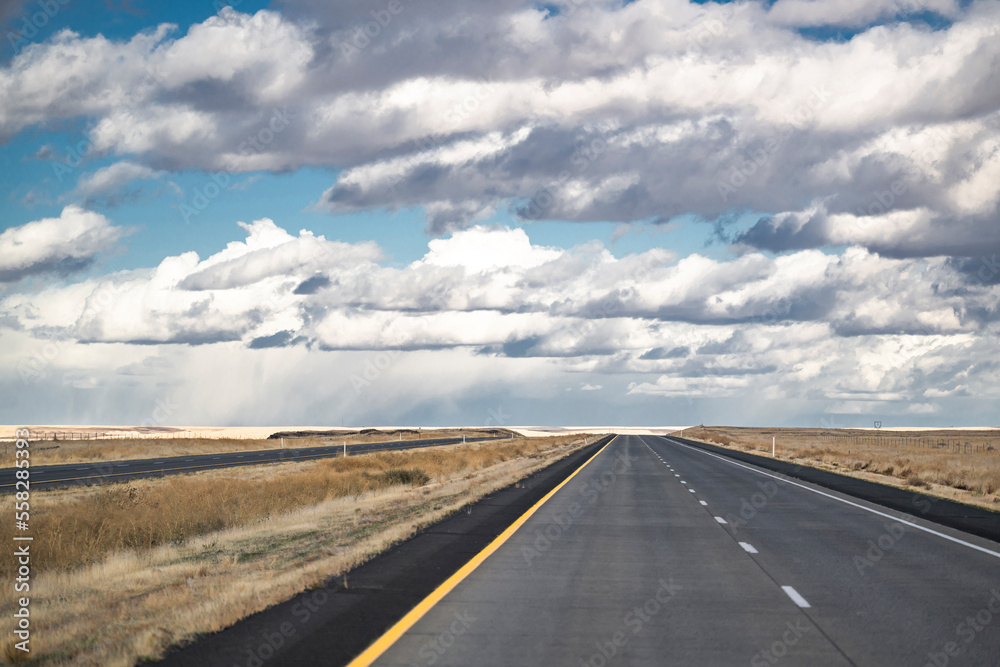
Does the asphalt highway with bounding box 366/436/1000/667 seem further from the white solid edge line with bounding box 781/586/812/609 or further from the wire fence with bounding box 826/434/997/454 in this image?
the wire fence with bounding box 826/434/997/454

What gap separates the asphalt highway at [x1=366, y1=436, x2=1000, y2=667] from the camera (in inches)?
282

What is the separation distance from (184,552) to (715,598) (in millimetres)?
9792

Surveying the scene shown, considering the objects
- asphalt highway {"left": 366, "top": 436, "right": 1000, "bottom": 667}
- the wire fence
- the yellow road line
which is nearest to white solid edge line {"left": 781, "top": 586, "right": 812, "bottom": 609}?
asphalt highway {"left": 366, "top": 436, "right": 1000, "bottom": 667}

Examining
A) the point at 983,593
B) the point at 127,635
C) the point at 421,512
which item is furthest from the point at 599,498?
the point at 127,635

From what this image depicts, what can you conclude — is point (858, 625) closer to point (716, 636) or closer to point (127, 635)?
point (716, 636)

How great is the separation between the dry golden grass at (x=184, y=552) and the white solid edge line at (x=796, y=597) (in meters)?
5.35

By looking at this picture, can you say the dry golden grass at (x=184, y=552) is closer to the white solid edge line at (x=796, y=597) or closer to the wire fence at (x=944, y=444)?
the white solid edge line at (x=796, y=597)

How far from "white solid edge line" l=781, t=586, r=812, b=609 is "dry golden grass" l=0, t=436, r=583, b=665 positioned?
5.35 metres

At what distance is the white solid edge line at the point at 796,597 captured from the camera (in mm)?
9170

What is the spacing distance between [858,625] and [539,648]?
320cm

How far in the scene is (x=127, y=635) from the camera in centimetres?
756

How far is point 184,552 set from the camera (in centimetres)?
1528

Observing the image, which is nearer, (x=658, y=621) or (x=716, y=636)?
(x=716, y=636)

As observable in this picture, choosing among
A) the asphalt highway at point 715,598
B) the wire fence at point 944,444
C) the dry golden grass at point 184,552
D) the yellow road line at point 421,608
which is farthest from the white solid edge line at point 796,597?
the wire fence at point 944,444
